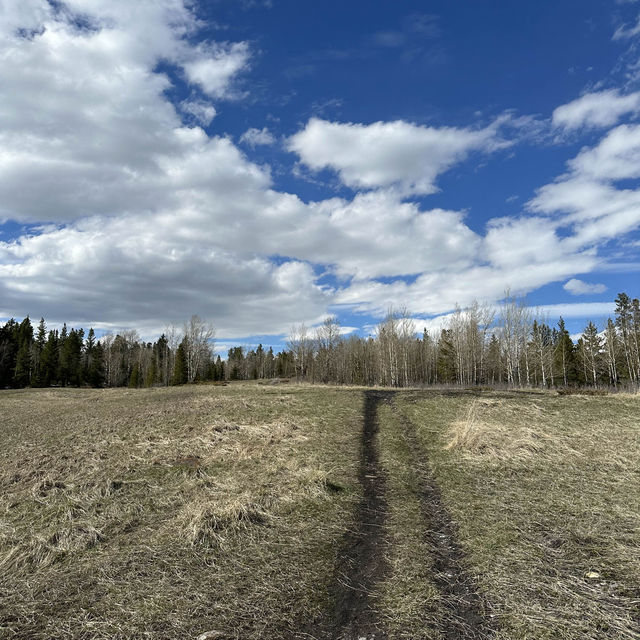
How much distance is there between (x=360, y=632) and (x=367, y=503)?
3.92 m

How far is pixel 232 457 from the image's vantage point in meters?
11.3

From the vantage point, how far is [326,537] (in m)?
6.14

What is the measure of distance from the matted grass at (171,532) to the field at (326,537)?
3 cm

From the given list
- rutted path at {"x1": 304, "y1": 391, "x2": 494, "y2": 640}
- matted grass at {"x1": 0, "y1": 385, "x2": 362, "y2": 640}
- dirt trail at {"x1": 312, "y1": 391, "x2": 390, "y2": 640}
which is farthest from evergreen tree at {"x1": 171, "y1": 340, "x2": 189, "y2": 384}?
rutted path at {"x1": 304, "y1": 391, "x2": 494, "y2": 640}

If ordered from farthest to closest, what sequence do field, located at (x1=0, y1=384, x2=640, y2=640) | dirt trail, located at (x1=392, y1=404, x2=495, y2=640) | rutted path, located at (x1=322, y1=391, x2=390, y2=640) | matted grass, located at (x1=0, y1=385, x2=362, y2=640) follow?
1. matted grass, located at (x1=0, y1=385, x2=362, y2=640)
2. field, located at (x1=0, y1=384, x2=640, y2=640)
3. rutted path, located at (x1=322, y1=391, x2=390, y2=640)
4. dirt trail, located at (x1=392, y1=404, x2=495, y2=640)

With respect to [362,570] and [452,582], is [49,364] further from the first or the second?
[452,582]

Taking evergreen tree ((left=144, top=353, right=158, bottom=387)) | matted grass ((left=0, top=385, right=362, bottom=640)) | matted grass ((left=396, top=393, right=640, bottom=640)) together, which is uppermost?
evergreen tree ((left=144, top=353, right=158, bottom=387))

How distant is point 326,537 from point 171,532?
246cm

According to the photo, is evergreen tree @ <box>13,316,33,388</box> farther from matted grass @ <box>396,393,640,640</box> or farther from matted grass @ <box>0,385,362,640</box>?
matted grass @ <box>396,393,640,640</box>

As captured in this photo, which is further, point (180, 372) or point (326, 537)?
point (180, 372)

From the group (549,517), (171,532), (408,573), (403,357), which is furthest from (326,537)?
(403,357)

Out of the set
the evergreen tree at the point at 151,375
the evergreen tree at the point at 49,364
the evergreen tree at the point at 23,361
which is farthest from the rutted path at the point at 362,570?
the evergreen tree at the point at 23,361

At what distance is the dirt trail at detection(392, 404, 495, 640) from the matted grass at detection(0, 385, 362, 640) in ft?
4.38

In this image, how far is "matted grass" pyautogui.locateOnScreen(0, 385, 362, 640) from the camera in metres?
4.18
